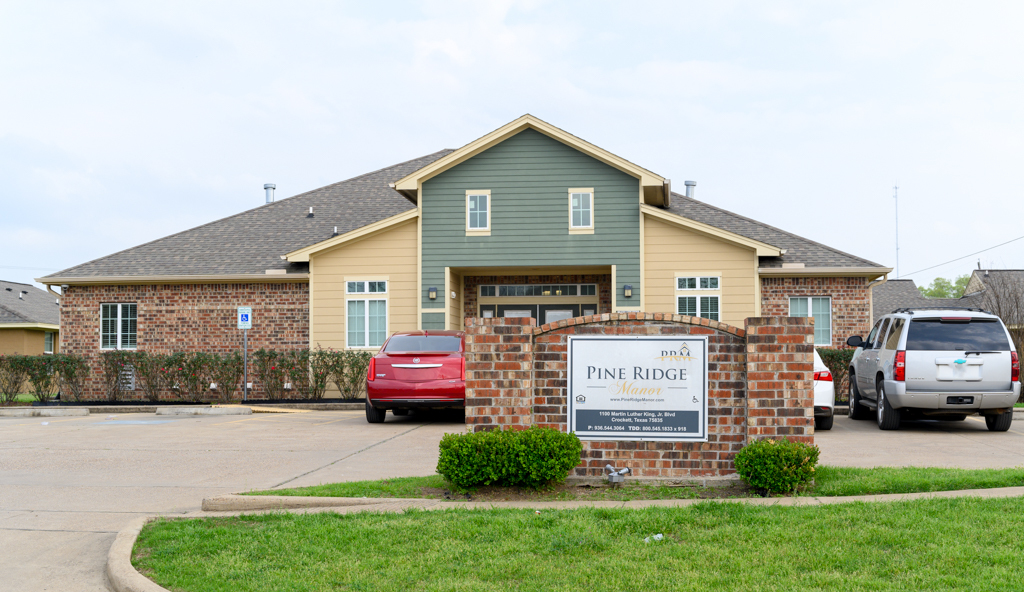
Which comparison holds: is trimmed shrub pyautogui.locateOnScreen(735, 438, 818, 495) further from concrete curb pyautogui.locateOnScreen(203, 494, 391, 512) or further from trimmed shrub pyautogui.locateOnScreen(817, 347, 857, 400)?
trimmed shrub pyautogui.locateOnScreen(817, 347, 857, 400)

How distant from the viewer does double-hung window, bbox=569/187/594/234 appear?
20578mm

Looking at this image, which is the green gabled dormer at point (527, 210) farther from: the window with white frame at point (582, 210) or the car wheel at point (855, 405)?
the car wheel at point (855, 405)

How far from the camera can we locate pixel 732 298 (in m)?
20.5

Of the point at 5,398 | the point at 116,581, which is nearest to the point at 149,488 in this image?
the point at 116,581

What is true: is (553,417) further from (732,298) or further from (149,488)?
(732,298)

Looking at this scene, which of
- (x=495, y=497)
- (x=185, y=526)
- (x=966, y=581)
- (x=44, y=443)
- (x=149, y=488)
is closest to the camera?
(x=966, y=581)

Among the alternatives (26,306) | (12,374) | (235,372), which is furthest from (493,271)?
(26,306)

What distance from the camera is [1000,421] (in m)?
12.8

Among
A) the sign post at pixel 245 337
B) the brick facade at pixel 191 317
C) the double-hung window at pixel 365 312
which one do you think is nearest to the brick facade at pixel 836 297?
the double-hung window at pixel 365 312

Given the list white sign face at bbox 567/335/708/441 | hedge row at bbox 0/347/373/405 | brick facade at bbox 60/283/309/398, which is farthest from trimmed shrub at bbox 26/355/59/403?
white sign face at bbox 567/335/708/441

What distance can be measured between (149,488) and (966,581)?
7006 mm

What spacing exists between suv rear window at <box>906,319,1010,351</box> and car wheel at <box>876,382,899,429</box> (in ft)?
3.18

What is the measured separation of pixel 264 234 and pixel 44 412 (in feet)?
25.9

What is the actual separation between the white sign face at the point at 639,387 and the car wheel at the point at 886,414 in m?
7.08
